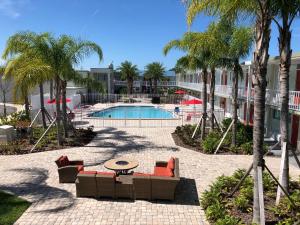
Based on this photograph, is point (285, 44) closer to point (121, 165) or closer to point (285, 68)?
point (285, 68)

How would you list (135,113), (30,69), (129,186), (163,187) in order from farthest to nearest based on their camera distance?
(135,113)
(30,69)
(129,186)
(163,187)

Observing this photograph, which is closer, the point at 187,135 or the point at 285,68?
the point at 285,68

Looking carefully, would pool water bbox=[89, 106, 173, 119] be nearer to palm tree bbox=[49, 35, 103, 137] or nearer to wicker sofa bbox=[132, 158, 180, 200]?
palm tree bbox=[49, 35, 103, 137]

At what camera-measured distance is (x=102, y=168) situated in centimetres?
1252

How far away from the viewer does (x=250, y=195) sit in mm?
8711

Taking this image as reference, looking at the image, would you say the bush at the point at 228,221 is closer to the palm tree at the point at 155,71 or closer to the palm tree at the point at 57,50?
the palm tree at the point at 57,50

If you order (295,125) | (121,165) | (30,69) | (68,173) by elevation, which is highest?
(30,69)

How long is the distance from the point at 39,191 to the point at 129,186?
11.2ft

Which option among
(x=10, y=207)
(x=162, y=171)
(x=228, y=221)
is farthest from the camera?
(x=162, y=171)

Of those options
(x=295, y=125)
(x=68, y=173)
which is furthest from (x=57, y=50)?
(x=295, y=125)

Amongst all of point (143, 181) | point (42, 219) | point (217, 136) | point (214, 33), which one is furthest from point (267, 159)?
point (42, 219)

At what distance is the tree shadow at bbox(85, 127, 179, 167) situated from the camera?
49.2ft

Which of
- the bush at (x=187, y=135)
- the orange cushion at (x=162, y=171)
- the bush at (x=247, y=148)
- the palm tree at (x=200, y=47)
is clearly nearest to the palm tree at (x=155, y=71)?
the bush at (x=187, y=135)

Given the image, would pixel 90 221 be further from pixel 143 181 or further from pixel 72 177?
pixel 72 177
